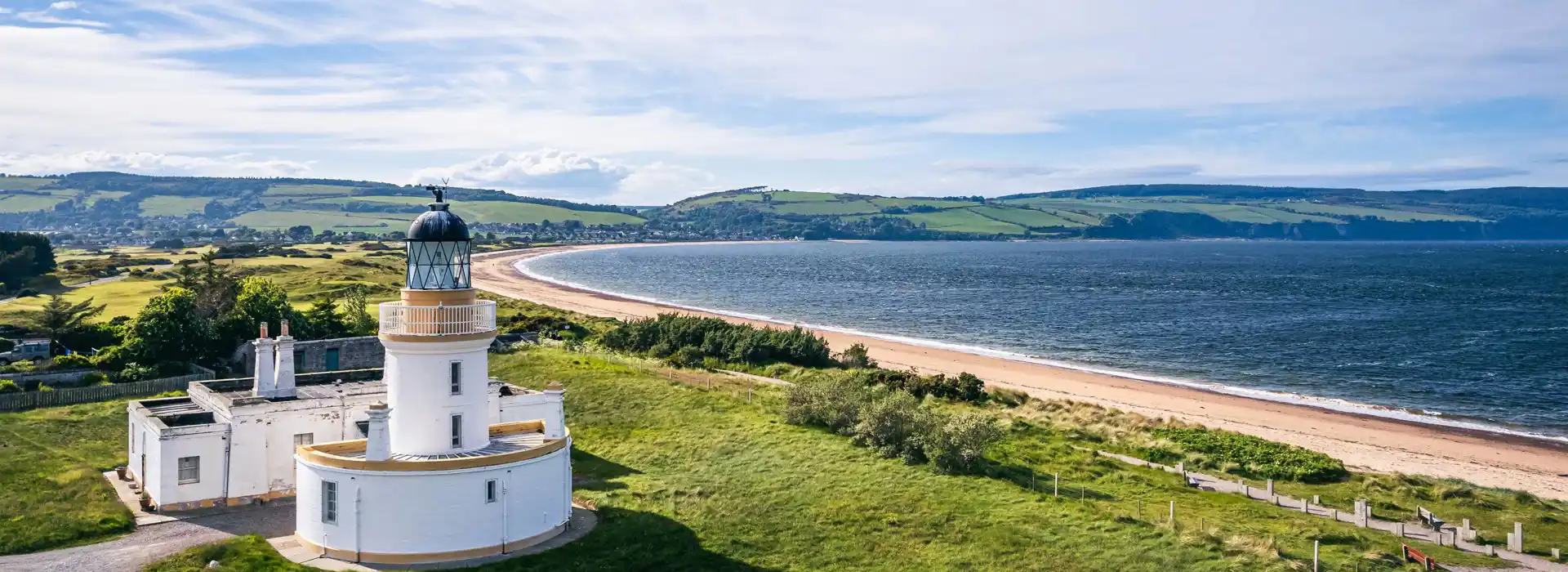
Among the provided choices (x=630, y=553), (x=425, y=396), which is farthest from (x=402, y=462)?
(x=630, y=553)

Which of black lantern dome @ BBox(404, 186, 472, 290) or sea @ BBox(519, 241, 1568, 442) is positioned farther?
sea @ BBox(519, 241, 1568, 442)

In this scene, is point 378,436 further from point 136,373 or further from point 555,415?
point 136,373

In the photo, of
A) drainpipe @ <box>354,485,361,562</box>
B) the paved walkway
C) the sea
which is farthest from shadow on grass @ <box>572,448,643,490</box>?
the sea

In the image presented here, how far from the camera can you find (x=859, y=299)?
96875 mm

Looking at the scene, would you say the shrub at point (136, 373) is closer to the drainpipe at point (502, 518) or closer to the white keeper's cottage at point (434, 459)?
the white keeper's cottage at point (434, 459)

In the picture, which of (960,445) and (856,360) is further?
(856,360)

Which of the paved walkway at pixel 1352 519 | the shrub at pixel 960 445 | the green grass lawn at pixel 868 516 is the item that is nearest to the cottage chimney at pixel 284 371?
the green grass lawn at pixel 868 516

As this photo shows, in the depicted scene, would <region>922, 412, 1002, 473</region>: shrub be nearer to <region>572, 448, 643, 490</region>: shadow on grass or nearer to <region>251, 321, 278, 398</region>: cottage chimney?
<region>572, 448, 643, 490</region>: shadow on grass

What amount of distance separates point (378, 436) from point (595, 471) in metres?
8.37

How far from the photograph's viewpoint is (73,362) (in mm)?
36000

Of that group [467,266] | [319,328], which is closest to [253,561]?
[467,266]

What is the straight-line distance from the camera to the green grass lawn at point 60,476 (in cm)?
1983

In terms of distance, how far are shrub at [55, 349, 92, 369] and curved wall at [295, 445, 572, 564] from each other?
75.7ft

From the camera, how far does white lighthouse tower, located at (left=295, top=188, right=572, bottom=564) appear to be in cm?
1828
